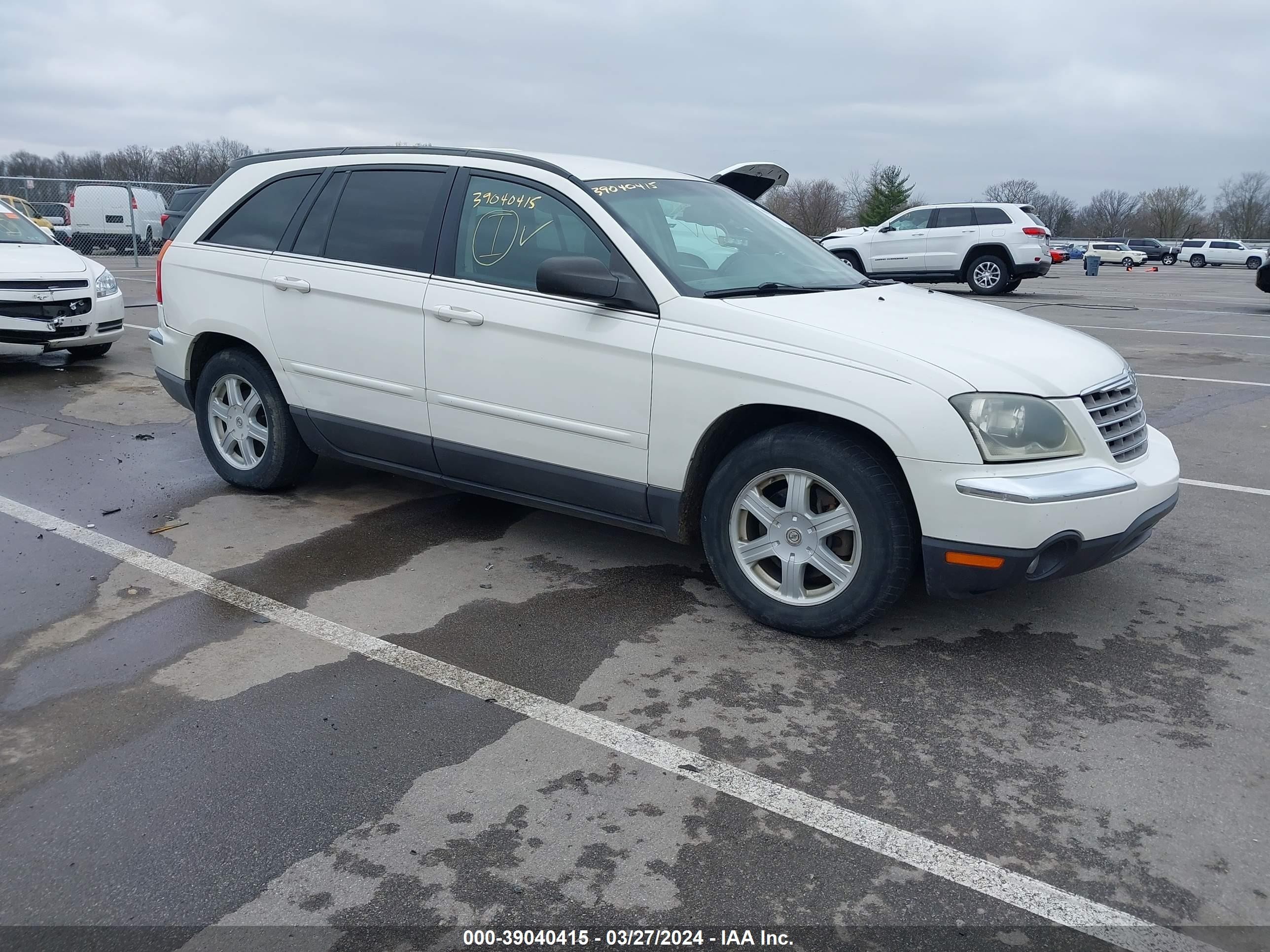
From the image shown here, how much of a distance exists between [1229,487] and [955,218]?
1546cm

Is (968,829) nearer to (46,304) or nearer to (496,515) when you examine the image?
(496,515)

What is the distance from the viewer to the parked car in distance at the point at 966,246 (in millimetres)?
19906

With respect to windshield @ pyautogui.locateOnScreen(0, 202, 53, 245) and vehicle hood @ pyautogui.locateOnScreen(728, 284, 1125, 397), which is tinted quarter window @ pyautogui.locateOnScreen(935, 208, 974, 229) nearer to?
windshield @ pyautogui.locateOnScreen(0, 202, 53, 245)

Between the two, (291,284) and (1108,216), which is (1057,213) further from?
(291,284)

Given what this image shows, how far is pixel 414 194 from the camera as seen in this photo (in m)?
4.91

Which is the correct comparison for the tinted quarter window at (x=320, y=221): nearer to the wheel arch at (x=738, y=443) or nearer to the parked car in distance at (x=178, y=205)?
the wheel arch at (x=738, y=443)

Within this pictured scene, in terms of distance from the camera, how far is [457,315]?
14.9 feet

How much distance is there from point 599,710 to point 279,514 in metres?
2.77

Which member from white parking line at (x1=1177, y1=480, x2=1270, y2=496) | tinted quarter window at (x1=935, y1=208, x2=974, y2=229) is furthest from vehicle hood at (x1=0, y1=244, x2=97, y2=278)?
tinted quarter window at (x1=935, y1=208, x2=974, y2=229)

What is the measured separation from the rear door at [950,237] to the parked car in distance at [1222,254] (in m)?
40.3

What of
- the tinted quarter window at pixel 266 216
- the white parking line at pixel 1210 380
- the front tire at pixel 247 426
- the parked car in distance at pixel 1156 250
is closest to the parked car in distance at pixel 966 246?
the white parking line at pixel 1210 380

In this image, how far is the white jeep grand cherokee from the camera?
3.59 meters

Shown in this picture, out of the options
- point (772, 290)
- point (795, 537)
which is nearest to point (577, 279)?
point (772, 290)

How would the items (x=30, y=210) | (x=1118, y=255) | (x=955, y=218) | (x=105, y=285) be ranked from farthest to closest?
(x=1118, y=255)
(x=30, y=210)
(x=955, y=218)
(x=105, y=285)
